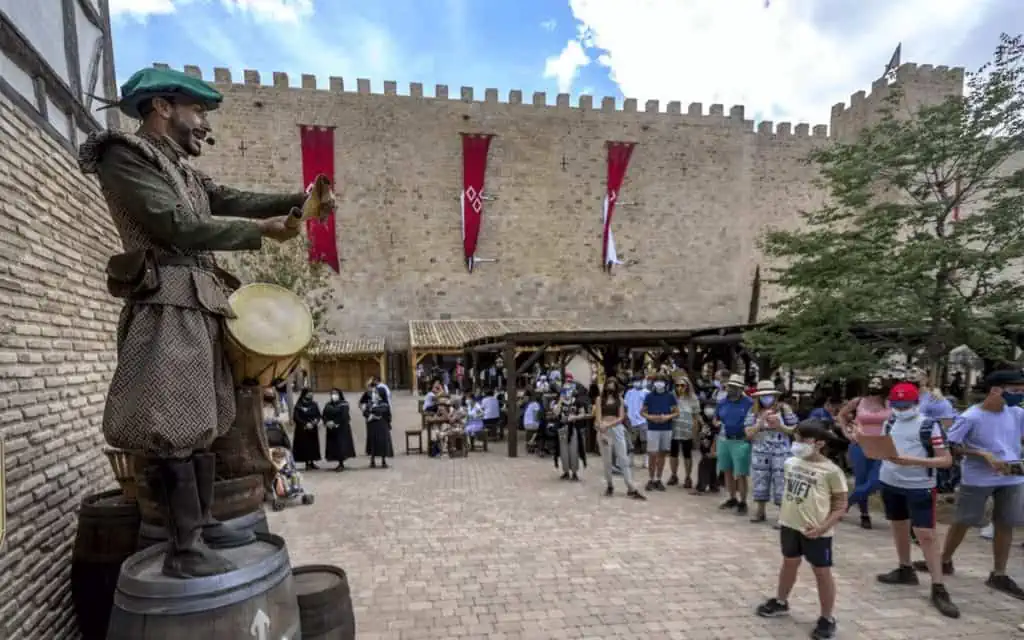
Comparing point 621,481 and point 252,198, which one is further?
point 621,481

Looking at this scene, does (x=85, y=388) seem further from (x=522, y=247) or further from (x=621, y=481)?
(x=522, y=247)

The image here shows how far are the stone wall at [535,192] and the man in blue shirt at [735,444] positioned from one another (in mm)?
19564

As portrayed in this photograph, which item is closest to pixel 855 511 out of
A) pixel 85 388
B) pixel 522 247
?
pixel 85 388

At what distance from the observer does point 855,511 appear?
23.1ft

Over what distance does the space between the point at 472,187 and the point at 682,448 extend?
63.7 feet

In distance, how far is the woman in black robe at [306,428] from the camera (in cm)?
966

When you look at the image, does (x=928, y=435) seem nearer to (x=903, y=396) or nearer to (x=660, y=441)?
(x=903, y=396)

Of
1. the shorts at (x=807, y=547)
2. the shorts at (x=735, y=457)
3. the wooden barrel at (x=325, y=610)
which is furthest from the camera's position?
the shorts at (x=735, y=457)

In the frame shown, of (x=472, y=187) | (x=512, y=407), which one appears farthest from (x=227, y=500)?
(x=472, y=187)

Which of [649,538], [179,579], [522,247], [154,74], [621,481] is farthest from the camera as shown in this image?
[522,247]

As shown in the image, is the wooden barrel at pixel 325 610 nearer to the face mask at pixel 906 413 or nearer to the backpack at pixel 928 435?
the backpack at pixel 928 435

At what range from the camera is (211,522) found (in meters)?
2.09

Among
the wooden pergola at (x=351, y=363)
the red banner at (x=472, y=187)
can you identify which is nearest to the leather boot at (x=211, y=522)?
the wooden pergola at (x=351, y=363)

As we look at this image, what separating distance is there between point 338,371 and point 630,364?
12.4m
